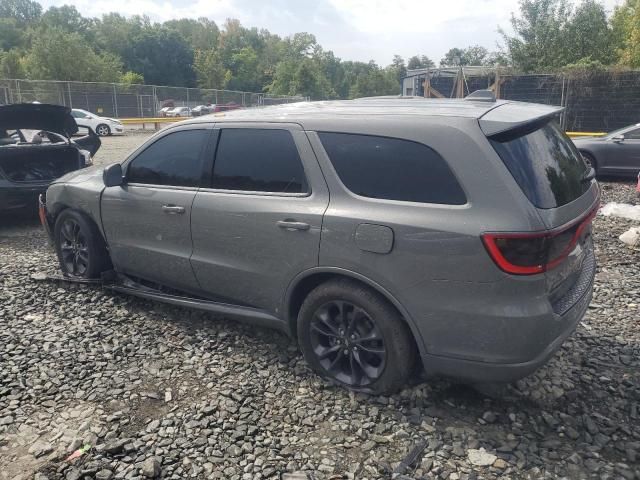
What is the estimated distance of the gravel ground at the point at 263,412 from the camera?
274cm

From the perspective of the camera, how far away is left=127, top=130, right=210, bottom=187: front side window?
401cm

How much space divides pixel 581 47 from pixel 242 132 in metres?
24.9

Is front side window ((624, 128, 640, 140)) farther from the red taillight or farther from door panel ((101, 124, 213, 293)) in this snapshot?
door panel ((101, 124, 213, 293))

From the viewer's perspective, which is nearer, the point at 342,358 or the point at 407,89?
the point at 342,358

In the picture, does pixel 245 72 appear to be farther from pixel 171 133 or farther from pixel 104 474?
pixel 104 474

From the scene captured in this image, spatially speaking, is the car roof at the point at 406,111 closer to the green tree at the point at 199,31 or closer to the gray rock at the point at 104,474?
the gray rock at the point at 104,474

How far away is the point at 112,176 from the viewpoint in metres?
4.38

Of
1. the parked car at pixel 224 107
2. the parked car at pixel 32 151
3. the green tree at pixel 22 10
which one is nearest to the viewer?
the parked car at pixel 32 151

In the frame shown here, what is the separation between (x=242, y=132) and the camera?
3779 mm

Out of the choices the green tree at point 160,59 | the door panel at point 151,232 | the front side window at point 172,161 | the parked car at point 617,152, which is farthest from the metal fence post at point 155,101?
the green tree at point 160,59

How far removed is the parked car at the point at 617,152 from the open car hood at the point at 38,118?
30.3ft

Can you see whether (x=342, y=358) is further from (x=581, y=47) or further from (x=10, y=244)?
(x=581, y=47)

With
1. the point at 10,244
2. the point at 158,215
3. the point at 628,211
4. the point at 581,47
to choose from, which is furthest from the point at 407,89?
the point at 158,215

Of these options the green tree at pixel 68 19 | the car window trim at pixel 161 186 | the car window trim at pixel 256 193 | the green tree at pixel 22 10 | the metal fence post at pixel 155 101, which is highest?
the green tree at pixel 22 10
